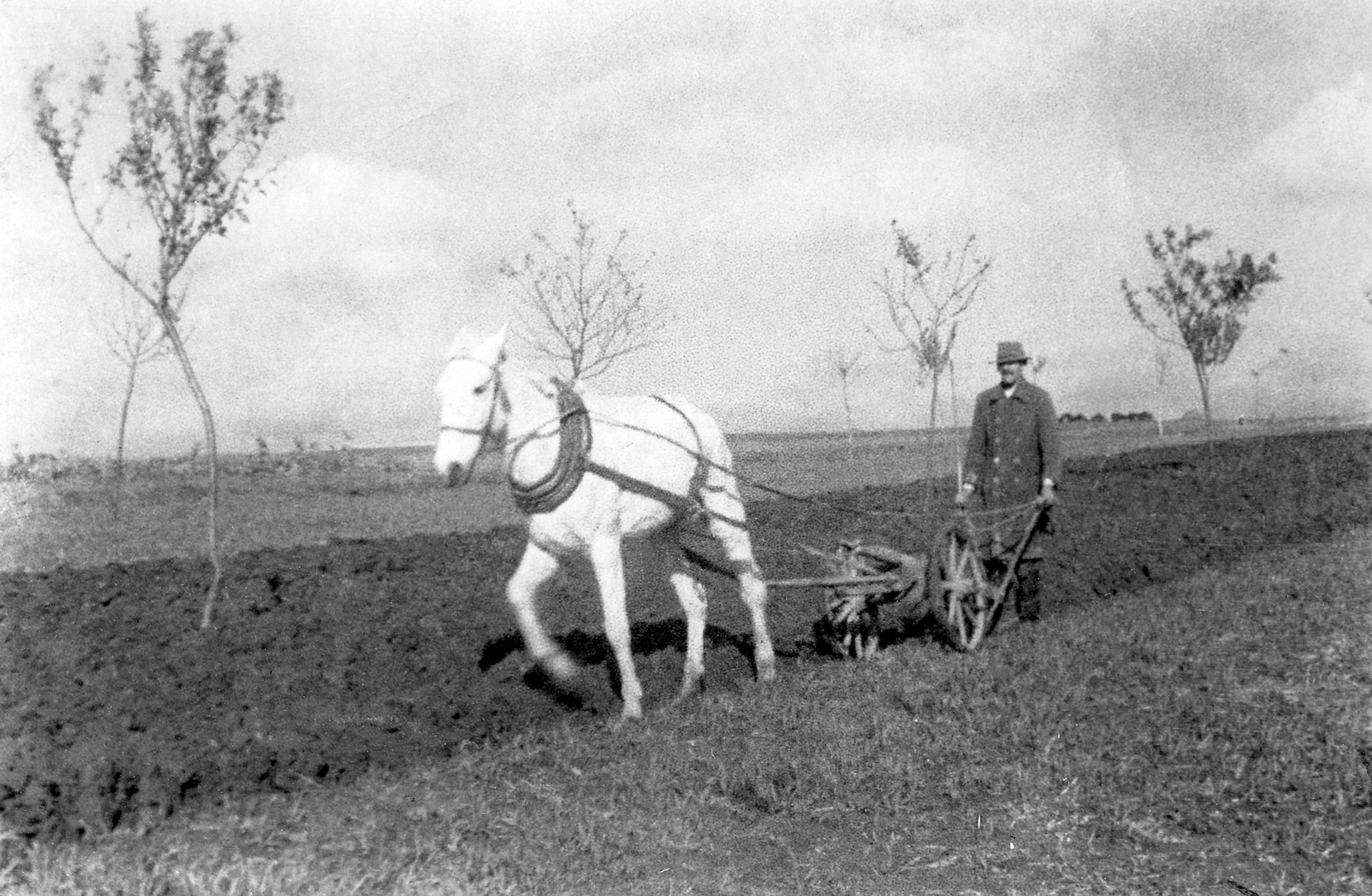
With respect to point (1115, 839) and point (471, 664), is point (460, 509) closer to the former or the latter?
point (471, 664)

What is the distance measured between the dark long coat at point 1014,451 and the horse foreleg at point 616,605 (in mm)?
3016

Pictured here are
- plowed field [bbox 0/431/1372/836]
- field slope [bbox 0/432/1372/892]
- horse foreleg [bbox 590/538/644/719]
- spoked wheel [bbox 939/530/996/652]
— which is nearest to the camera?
field slope [bbox 0/432/1372/892]

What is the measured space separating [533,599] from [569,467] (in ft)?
2.51

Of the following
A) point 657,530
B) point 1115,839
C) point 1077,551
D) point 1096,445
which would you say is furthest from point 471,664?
point 1096,445

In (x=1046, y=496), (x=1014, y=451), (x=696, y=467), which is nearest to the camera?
(x=696, y=467)

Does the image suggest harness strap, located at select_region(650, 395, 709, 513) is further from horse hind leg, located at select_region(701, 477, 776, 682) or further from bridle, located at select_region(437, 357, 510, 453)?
bridle, located at select_region(437, 357, 510, 453)

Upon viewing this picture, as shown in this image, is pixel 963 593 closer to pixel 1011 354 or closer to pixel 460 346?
pixel 1011 354

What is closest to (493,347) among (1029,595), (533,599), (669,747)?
(533,599)

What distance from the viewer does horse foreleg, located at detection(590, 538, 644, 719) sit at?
6.23 m

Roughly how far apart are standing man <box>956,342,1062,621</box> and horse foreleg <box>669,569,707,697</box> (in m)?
1.92

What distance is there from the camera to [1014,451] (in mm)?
8195

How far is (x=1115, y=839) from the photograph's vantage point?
4.36m

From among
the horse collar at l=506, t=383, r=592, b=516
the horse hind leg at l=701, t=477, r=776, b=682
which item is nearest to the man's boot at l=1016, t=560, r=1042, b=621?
the horse hind leg at l=701, t=477, r=776, b=682

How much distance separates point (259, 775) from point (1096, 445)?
125 ft
